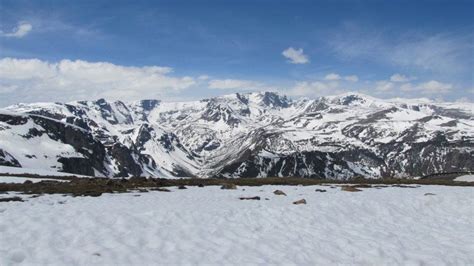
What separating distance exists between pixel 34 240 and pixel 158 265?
549cm

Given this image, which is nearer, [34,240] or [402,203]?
[34,240]

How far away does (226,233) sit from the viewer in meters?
19.5

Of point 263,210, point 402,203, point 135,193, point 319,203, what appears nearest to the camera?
point 263,210

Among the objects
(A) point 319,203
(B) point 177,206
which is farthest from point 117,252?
(A) point 319,203

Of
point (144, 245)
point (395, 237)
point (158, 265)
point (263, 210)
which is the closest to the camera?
point (158, 265)

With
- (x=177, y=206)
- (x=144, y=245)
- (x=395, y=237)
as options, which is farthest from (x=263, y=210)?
(x=144, y=245)

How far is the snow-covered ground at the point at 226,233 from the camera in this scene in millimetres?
15672

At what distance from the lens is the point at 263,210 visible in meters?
25.4

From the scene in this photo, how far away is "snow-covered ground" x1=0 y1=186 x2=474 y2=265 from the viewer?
1567cm

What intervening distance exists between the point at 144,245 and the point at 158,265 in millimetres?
2347

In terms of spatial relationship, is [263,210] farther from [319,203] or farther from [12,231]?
[12,231]

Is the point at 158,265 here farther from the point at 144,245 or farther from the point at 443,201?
the point at 443,201

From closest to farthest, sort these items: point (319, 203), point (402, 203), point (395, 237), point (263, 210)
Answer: point (395, 237)
point (263, 210)
point (319, 203)
point (402, 203)

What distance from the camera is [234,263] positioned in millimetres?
15344
